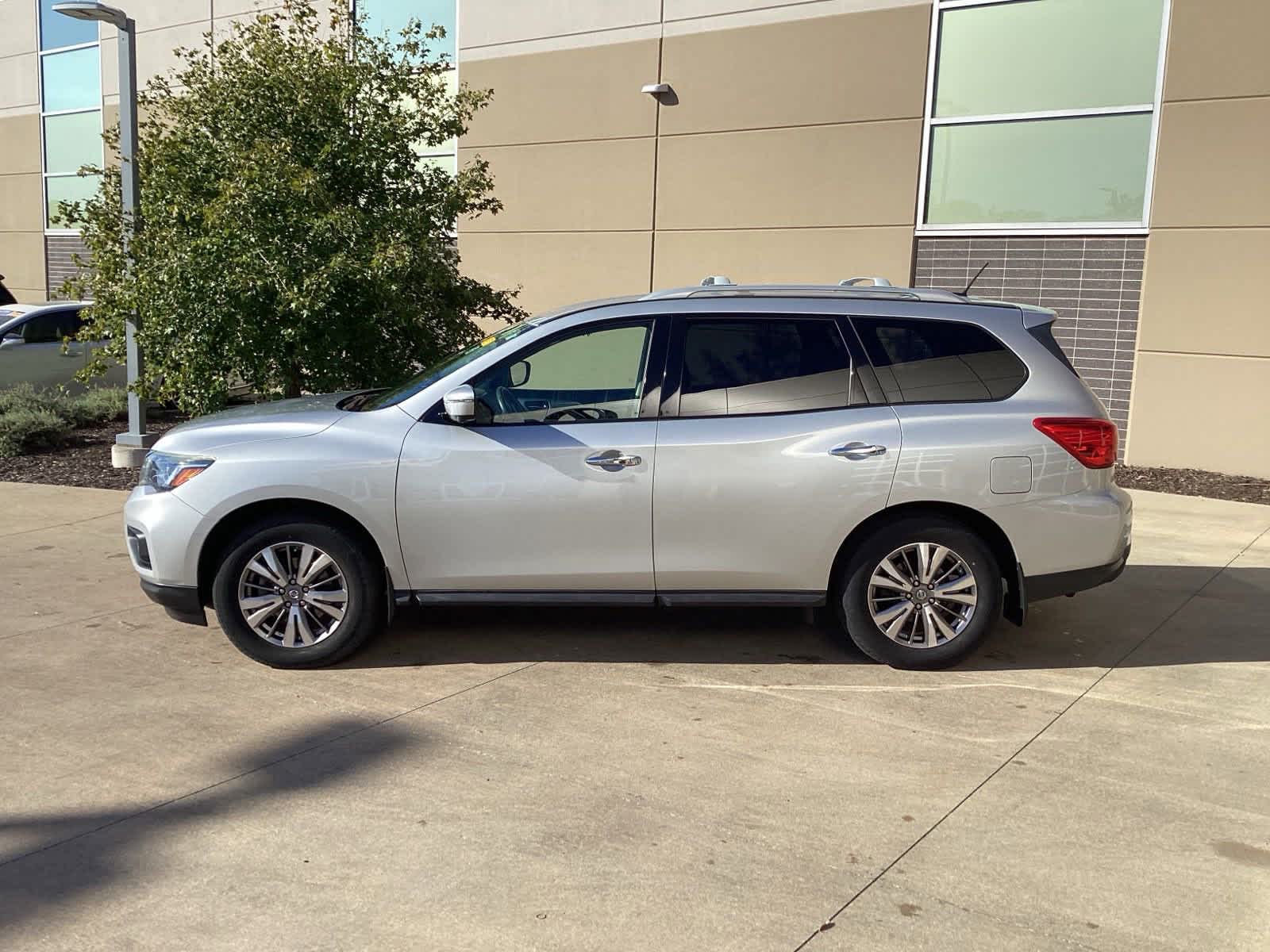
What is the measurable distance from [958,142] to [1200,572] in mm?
6370

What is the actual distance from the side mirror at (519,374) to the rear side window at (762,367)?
763mm

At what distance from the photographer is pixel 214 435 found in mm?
5453

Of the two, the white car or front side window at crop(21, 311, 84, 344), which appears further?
front side window at crop(21, 311, 84, 344)

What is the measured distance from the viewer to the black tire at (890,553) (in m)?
5.32

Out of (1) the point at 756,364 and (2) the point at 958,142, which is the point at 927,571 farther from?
(2) the point at 958,142

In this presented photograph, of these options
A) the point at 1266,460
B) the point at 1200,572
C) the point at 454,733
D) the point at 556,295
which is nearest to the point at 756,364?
the point at 454,733

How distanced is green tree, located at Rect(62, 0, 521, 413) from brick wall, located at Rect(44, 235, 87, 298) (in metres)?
13.2

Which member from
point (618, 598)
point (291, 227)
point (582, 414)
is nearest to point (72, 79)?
point (291, 227)

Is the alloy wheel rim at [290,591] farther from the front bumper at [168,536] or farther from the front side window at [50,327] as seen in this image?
the front side window at [50,327]

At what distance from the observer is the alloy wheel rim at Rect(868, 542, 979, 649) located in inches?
211

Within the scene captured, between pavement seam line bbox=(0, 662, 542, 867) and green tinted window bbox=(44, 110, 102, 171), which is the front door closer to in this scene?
pavement seam line bbox=(0, 662, 542, 867)

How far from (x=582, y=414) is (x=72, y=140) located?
19969 mm

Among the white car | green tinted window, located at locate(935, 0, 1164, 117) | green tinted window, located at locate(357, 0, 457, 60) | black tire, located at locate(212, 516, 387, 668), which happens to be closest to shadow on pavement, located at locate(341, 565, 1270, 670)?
black tire, located at locate(212, 516, 387, 668)

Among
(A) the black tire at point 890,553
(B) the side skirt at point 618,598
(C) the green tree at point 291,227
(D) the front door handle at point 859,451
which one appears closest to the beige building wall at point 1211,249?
(C) the green tree at point 291,227
